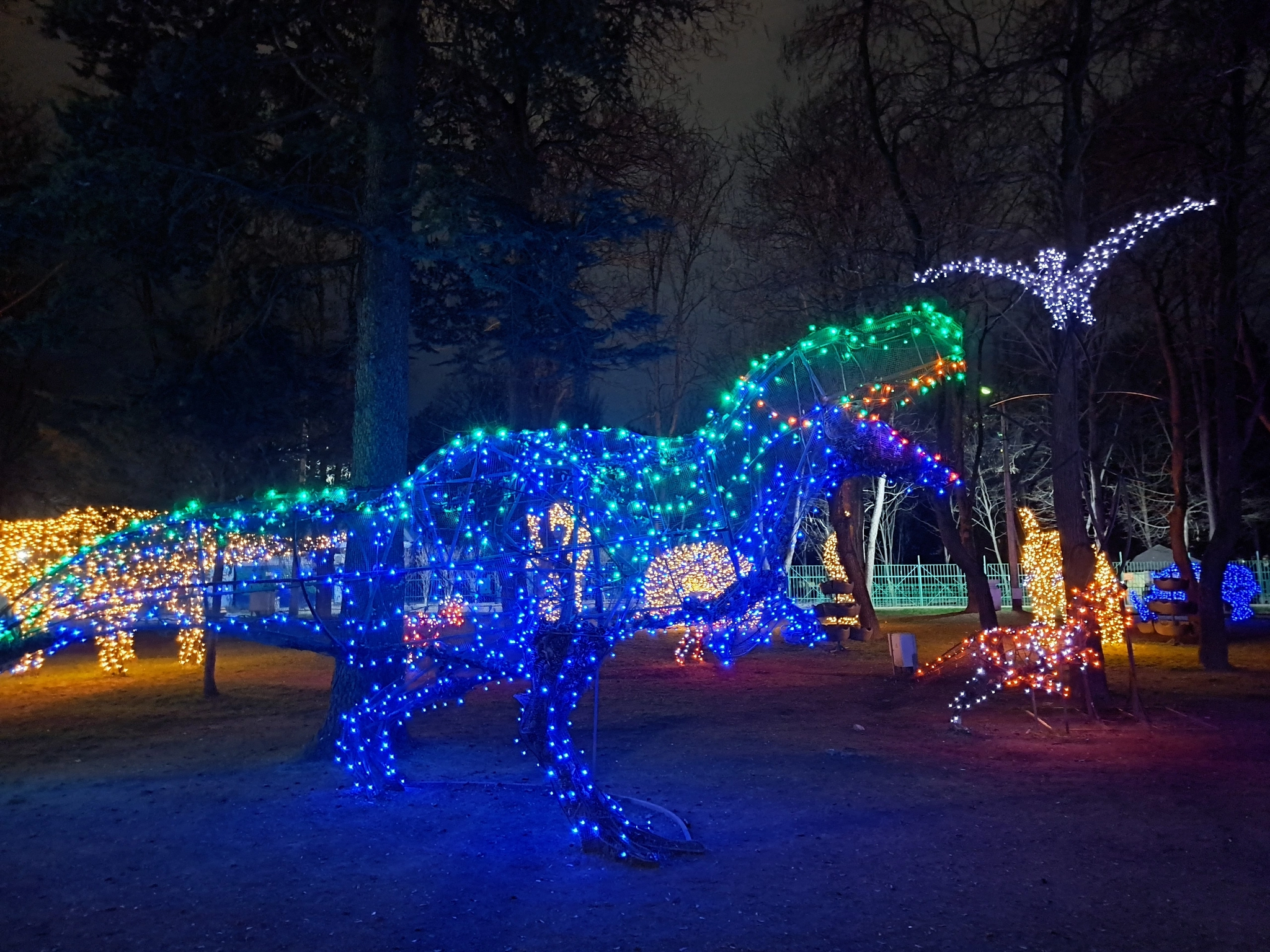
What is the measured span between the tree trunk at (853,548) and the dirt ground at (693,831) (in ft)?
25.9

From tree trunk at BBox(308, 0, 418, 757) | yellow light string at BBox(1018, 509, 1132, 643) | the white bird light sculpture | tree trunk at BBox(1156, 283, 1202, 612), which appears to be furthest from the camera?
yellow light string at BBox(1018, 509, 1132, 643)

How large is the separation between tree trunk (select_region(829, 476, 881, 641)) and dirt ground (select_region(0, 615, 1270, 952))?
311 inches

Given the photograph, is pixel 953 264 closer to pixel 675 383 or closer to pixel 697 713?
pixel 697 713

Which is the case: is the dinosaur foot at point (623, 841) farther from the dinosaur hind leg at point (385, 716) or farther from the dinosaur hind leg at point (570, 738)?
the dinosaur hind leg at point (385, 716)

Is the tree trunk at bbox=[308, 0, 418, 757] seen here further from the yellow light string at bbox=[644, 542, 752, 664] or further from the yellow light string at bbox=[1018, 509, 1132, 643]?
the yellow light string at bbox=[1018, 509, 1132, 643]

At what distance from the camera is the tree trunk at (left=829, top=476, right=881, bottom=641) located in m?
20.6

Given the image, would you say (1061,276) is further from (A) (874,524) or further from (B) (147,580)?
(A) (874,524)

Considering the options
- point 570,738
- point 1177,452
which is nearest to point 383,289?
point 570,738

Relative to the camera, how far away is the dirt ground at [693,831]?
5199 millimetres

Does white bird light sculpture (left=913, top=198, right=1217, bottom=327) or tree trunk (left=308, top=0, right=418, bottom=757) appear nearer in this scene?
tree trunk (left=308, top=0, right=418, bottom=757)

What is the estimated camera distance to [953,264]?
1189 cm

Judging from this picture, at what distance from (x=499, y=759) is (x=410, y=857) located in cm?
330

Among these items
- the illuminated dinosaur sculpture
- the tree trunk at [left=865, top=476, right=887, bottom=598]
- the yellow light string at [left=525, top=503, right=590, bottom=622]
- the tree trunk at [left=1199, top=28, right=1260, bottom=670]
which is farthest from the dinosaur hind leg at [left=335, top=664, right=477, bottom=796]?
the tree trunk at [left=865, top=476, right=887, bottom=598]

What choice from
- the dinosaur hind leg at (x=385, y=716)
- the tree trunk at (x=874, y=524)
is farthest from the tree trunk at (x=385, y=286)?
the tree trunk at (x=874, y=524)
